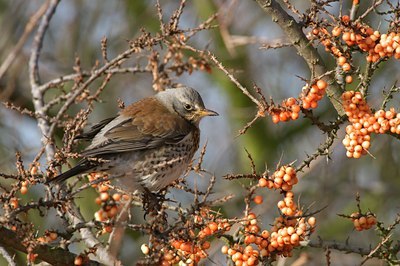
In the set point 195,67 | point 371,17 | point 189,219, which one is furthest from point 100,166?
point 371,17

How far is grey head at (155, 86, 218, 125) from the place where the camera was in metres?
5.70

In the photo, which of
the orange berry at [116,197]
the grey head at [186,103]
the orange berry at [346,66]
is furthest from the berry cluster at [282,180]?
the grey head at [186,103]

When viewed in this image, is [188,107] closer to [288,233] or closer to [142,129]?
[142,129]

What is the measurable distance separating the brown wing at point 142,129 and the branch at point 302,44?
1697 millimetres

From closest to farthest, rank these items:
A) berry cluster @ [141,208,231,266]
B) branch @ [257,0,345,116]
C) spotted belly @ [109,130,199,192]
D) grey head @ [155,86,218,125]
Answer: berry cluster @ [141,208,231,266] → branch @ [257,0,345,116] → spotted belly @ [109,130,199,192] → grey head @ [155,86,218,125]

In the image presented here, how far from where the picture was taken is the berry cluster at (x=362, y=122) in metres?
3.49

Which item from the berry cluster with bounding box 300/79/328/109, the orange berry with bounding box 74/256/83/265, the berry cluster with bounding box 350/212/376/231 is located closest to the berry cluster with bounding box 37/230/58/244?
the orange berry with bounding box 74/256/83/265

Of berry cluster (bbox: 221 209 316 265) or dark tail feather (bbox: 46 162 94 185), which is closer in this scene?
berry cluster (bbox: 221 209 316 265)

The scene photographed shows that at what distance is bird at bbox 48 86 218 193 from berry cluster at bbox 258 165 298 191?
4.14 feet

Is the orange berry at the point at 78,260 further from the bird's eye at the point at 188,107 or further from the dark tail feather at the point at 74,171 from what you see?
the bird's eye at the point at 188,107

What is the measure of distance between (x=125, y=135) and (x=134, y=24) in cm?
391

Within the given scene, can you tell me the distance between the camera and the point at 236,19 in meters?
8.99

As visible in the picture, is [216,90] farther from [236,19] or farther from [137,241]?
[137,241]

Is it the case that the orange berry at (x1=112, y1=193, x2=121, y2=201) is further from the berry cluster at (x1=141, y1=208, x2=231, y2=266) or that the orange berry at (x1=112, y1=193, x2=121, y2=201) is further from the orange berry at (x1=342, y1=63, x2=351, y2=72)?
the orange berry at (x1=342, y1=63, x2=351, y2=72)
